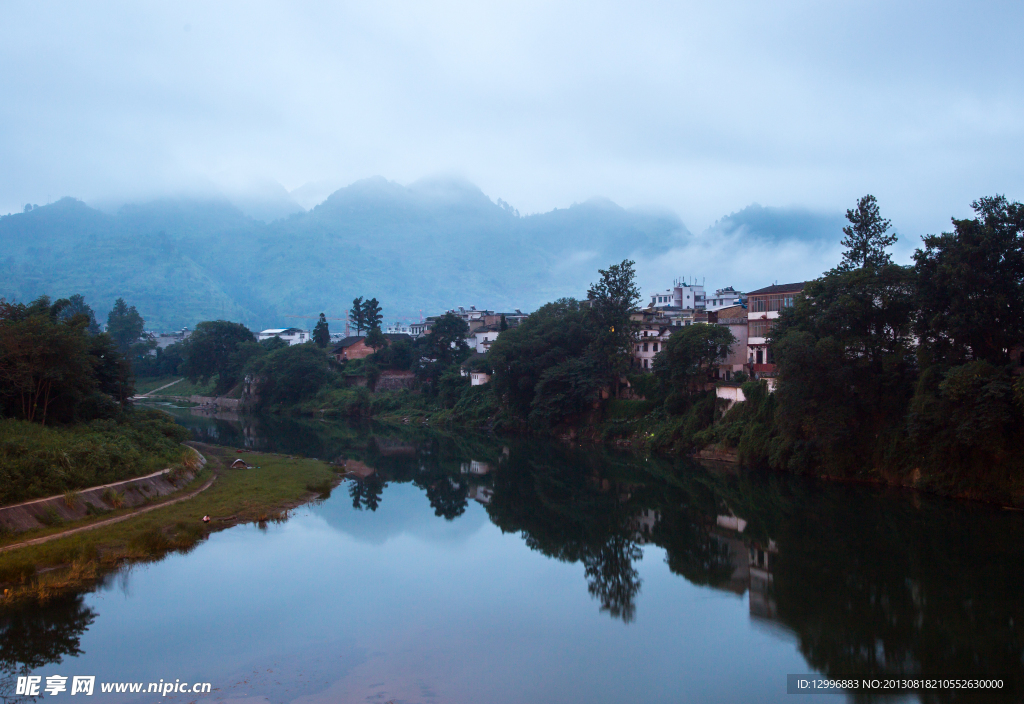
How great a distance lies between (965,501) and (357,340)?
62236 millimetres

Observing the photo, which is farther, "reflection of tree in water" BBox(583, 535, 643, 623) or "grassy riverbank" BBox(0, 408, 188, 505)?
"grassy riverbank" BBox(0, 408, 188, 505)

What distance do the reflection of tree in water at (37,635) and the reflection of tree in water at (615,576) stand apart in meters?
9.77

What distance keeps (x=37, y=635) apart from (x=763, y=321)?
30.9m

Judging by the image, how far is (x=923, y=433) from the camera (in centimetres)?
2223

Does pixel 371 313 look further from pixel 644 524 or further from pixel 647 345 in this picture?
pixel 644 524

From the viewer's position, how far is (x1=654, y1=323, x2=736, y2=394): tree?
→ 35781 millimetres

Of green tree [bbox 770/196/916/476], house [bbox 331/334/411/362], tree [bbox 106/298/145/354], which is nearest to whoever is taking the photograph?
green tree [bbox 770/196/916/476]

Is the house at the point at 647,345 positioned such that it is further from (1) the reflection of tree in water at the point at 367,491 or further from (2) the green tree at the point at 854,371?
(1) the reflection of tree in water at the point at 367,491

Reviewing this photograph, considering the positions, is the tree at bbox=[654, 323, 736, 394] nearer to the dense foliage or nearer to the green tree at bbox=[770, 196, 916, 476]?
the green tree at bbox=[770, 196, 916, 476]

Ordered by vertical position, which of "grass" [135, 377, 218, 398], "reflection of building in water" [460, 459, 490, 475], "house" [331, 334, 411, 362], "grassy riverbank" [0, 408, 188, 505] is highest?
"house" [331, 334, 411, 362]

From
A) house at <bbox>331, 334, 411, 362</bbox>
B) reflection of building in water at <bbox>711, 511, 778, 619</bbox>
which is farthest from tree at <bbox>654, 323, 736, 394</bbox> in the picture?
house at <bbox>331, 334, 411, 362</bbox>

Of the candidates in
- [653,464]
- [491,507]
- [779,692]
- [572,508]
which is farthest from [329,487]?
[779,692]

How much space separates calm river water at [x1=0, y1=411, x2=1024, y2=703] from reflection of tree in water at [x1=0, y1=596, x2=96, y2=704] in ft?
0.15

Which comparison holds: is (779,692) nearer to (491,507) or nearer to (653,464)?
(491,507)
